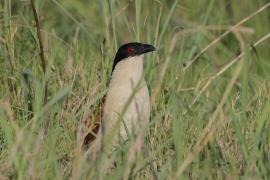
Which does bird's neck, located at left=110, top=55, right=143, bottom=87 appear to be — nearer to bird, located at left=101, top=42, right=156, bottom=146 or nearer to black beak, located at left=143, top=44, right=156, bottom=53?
bird, located at left=101, top=42, right=156, bottom=146

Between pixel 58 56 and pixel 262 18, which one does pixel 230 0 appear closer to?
pixel 262 18

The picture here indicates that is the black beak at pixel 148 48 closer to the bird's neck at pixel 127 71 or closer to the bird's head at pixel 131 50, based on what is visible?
the bird's head at pixel 131 50

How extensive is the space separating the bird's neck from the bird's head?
25 mm

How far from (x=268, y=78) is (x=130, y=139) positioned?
1.38 meters

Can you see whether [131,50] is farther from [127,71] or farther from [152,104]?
[152,104]

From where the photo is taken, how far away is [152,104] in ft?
14.6

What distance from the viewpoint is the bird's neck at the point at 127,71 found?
446 centimetres

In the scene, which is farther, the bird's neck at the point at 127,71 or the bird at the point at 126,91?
the bird's neck at the point at 127,71

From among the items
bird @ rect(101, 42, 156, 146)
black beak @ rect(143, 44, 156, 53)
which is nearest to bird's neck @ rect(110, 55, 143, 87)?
bird @ rect(101, 42, 156, 146)

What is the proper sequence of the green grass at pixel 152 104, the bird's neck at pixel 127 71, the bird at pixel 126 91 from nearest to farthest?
1. the green grass at pixel 152 104
2. the bird at pixel 126 91
3. the bird's neck at pixel 127 71

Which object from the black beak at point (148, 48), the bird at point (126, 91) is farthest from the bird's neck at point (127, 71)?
the black beak at point (148, 48)

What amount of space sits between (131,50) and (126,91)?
273 millimetres

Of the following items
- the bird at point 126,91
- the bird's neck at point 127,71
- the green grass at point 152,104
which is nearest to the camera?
the green grass at point 152,104

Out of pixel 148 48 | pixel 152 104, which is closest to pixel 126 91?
pixel 152 104
